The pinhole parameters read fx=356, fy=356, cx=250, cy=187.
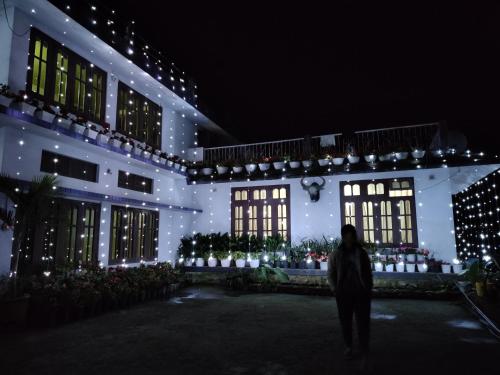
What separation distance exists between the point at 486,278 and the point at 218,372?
572cm

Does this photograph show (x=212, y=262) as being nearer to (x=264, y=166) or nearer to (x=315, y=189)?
(x=264, y=166)

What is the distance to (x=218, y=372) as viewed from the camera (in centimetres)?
383

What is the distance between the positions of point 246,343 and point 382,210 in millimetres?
7388

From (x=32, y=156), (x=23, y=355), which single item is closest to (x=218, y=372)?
(x=23, y=355)

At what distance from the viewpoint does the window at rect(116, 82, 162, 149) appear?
34.1ft

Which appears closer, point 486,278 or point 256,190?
point 486,278

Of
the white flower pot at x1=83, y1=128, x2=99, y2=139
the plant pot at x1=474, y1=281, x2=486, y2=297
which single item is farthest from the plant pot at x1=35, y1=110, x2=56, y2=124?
the plant pot at x1=474, y1=281, x2=486, y2=297

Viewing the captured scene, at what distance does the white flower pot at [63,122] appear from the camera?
741cm

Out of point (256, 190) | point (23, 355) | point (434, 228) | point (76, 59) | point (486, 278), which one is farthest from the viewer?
point (256, 190)

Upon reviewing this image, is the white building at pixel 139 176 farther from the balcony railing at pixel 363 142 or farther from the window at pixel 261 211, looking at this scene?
the balcony railing at pixel 363 142

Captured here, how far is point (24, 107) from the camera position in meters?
6.72

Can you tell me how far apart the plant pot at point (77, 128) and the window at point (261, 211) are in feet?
19.0

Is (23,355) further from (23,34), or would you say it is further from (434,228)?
(434,228)

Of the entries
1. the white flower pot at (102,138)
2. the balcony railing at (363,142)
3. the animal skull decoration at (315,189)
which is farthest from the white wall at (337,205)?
the white flower pot at (102,138)
